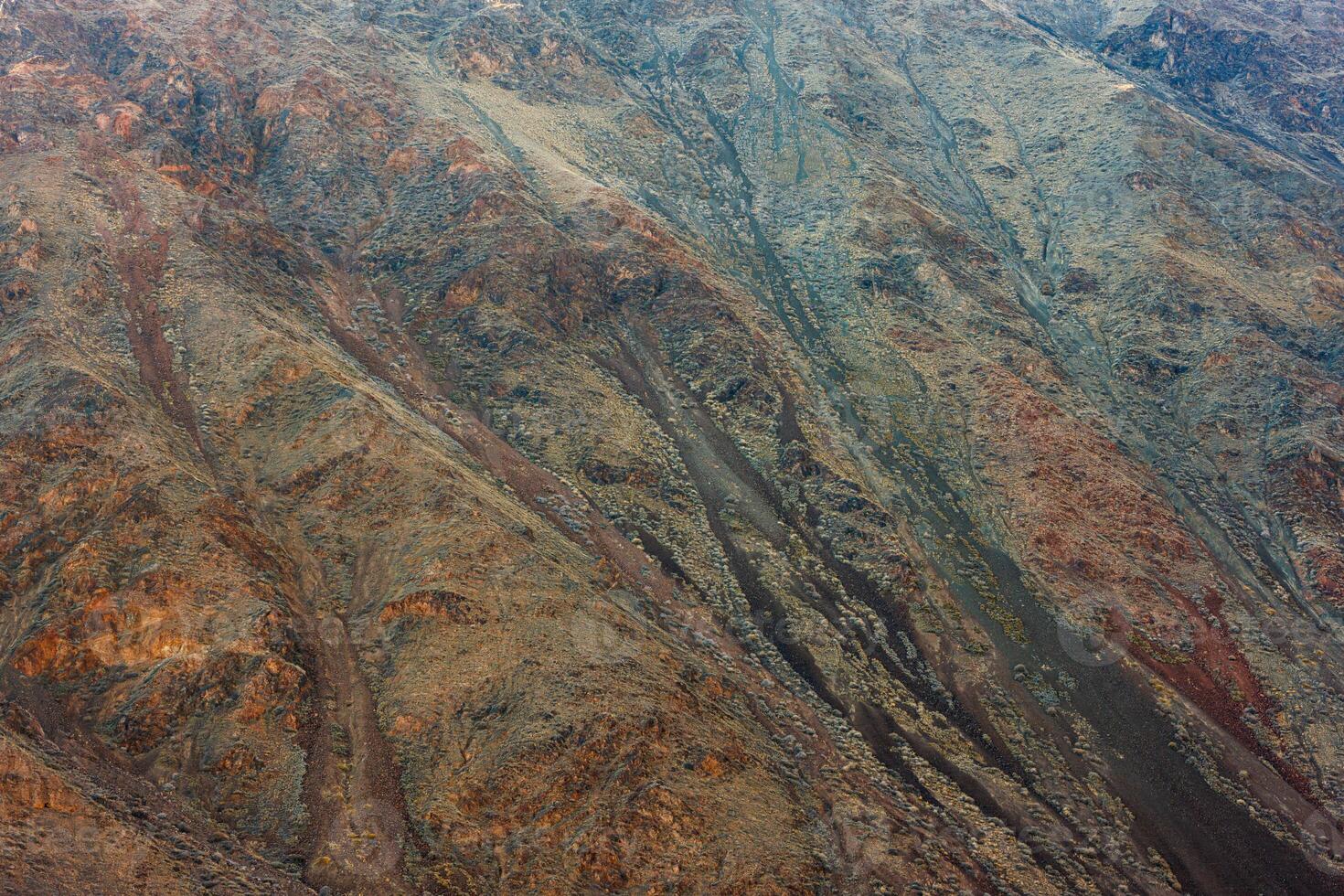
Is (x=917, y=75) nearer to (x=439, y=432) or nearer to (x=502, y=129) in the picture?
(x=502, y=129)

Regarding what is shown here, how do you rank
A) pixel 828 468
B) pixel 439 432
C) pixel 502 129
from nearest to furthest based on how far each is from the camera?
pixel 439 432
pixel 828 468
pixel 502 129

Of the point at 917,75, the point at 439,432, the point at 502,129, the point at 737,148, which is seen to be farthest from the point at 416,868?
the point at 917,75

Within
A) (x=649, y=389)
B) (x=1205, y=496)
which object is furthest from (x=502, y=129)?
(x=1205, y=496)

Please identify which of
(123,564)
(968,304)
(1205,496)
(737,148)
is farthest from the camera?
(737,148)

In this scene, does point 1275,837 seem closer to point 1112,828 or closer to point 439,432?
point 1112,828

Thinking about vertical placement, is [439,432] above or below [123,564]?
below

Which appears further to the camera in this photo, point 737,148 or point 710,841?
point 737,148

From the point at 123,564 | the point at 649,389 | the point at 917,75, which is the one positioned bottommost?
the point at 649,389
